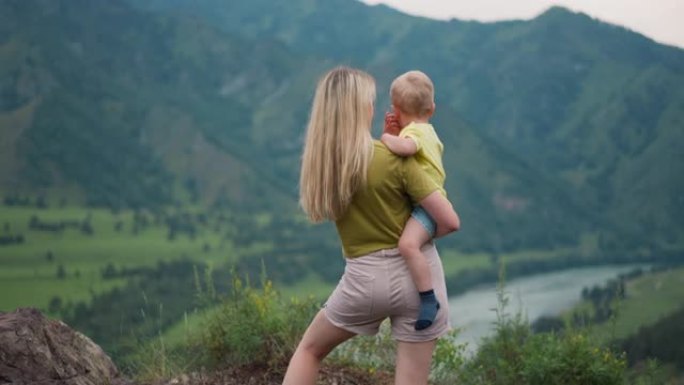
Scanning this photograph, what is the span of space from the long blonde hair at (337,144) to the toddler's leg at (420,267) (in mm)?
276

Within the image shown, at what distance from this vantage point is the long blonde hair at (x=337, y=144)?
370 centimetres

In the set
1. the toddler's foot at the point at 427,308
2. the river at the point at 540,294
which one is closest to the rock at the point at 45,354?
the toddler's foot at the point at 427,308

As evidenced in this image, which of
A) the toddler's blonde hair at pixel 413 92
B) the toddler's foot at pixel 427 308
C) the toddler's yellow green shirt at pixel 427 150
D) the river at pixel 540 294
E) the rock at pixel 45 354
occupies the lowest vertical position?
the river at pixel 540 294

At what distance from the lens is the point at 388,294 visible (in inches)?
148

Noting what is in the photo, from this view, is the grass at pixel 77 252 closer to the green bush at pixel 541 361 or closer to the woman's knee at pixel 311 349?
the green bush at pixel 541 361

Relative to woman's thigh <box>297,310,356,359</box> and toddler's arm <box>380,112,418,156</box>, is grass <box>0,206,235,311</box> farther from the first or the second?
toddler's arm <box>380,112,418,156</box>

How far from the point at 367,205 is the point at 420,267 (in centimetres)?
33

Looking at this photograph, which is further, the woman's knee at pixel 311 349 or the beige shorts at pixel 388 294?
the woman's knee at pixel 311 349

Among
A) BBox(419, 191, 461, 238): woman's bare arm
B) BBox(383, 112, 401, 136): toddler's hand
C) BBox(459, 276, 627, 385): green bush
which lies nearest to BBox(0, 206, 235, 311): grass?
BBox(459, 276, 627, 385): green bush

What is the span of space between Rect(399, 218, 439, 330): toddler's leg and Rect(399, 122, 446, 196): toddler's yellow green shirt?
0.65ft

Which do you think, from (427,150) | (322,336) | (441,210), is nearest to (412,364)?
(322,336)

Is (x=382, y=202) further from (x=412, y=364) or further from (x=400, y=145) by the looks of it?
(x=412, y=364)

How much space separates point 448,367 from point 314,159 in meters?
3.08

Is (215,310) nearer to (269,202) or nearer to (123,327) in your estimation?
(123,327)
